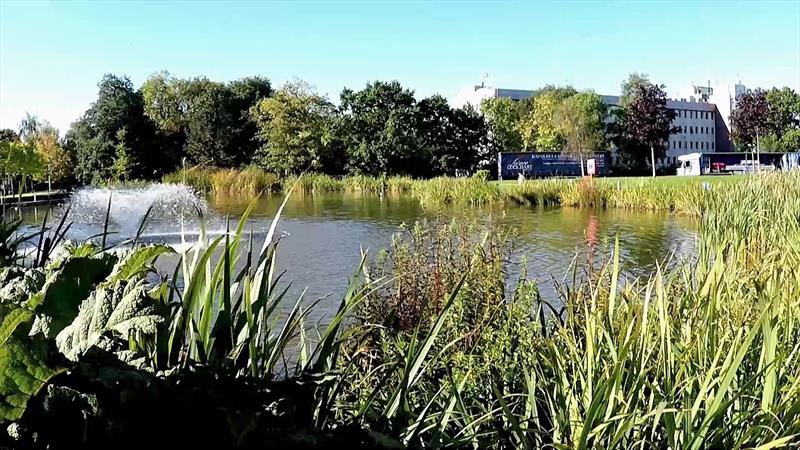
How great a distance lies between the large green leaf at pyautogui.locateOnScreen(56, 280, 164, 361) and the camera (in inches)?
36.7

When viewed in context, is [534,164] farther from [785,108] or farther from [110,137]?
[785,108]

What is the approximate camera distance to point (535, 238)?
10.5 meters

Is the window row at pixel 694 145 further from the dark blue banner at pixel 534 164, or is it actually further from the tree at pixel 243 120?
the tree at pixel 243 120

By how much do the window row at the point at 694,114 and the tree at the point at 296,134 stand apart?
52.5 m

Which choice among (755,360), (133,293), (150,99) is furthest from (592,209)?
(150,99)

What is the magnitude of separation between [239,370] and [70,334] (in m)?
0.53

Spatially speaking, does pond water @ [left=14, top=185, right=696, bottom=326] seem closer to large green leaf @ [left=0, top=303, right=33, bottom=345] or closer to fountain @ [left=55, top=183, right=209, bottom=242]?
fountain @ [left=55, top=183, right=209, bottom=242]

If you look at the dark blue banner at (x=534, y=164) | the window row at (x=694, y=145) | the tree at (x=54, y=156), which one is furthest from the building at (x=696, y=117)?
the tree at (x=54, y=156)

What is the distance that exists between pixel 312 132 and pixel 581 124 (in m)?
15.9

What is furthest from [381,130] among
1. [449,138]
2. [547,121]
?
[547,121]

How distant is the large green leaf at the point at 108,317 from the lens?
36.7 inches

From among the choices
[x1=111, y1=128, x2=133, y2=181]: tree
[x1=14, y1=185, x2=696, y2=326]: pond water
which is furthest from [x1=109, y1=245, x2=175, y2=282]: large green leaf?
[x1=111, y1=128, x2=133, y2=181]: tree

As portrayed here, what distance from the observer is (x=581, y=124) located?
1596 inches

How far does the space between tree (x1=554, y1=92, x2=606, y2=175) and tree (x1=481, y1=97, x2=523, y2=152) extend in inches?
185
